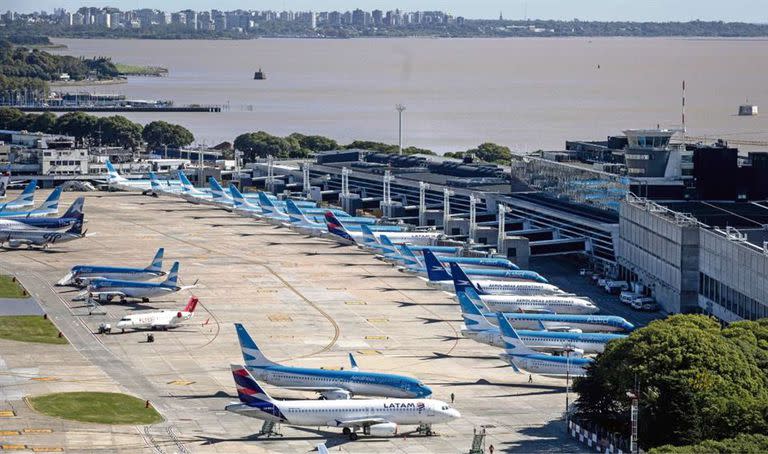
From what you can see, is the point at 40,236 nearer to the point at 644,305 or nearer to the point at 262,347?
the point at 262,347

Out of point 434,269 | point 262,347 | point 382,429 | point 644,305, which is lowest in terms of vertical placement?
point 644,305

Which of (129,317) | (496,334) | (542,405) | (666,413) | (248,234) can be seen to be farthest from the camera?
(248,234)

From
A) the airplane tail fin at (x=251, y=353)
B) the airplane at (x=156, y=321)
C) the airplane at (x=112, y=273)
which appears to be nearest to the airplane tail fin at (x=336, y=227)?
the airplane at (x=112, y=273)

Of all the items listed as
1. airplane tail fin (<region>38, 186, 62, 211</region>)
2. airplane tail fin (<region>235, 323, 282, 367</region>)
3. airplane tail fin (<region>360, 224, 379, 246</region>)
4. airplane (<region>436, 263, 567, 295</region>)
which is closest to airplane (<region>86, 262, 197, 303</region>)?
airplane (<region>436, 263, 567, 295</region>)

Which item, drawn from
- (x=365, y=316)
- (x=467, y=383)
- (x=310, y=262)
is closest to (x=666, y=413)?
(x=467, y=383)

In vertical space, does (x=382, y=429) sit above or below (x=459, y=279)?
below

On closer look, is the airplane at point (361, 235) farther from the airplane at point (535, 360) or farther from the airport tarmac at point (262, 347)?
the airplane at point (535, 360)

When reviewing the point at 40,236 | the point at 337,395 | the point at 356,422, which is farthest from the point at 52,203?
the point at 356,422

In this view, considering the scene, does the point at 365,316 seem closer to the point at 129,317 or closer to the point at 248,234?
the point at 129,317
